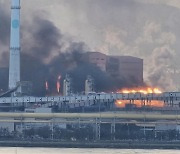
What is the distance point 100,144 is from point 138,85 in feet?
96.4

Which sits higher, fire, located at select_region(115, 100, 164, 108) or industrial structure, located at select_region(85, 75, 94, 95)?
industrial structure, located at select_region(85, 75, 94, 95)

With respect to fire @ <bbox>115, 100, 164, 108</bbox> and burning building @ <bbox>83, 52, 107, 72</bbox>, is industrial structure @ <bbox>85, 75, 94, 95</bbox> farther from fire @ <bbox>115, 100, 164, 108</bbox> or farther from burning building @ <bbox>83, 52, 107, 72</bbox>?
burning building @ <bbox>83, 52, 107, 72</bbox>

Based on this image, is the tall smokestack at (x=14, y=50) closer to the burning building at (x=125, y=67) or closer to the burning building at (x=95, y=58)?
the burning building at (x=95, y=58)

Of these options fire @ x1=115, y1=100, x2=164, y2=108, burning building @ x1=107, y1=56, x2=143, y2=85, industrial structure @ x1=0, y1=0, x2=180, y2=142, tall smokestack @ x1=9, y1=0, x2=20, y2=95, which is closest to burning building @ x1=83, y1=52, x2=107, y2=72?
industrial structure @ x1=0, y1=0, x2=180, y2=142

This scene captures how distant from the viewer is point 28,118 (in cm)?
4869

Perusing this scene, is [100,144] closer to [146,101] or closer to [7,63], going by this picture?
[146,101]

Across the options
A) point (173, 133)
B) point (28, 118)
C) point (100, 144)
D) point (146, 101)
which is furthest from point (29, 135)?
point (146, 101)

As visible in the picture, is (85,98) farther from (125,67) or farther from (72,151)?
(72,151)

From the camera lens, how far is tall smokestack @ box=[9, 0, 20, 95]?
2537 inches

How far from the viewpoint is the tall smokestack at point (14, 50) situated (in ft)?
211

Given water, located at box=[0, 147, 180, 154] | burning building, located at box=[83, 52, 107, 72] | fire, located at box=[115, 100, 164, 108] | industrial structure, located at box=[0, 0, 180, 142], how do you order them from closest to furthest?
water, located at box=[0, 147, 180, 154]
industrial structure, located at box=[0, 0, 180, 142]
fire, located at box=[115, 100, 164, 108]
burning building, located at box=[83, 52, 107, 72]

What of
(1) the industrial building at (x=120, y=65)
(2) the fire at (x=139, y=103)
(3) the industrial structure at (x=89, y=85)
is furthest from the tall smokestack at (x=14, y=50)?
(2) the fire at (x=139, y=103)

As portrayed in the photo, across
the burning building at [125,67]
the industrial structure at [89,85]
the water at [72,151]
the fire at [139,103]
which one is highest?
the burning building at [125,67]

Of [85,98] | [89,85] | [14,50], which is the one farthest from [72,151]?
Result: [14,50]
